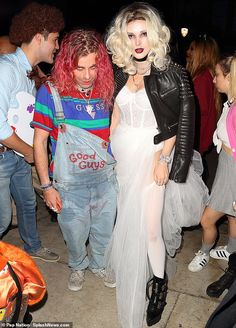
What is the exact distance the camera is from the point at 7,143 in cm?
271

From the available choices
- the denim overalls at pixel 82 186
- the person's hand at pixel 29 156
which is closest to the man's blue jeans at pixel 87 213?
the denim overalls at pixel 82 186

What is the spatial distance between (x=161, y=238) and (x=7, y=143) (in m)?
1.36

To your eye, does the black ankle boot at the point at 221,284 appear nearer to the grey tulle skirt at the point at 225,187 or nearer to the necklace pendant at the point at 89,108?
the grey tulle skirt at the point at 225,187

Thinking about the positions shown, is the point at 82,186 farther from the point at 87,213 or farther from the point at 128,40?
the point at 128,40

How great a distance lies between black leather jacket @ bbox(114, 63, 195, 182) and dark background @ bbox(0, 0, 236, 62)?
9.41 metres

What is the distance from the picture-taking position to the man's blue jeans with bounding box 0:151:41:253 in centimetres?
292

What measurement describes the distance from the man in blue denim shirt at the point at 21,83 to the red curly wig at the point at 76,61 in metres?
0.36

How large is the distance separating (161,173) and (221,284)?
121 cm

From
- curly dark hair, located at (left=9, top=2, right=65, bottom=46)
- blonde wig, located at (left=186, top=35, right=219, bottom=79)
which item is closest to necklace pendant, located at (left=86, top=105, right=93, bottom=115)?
curly dark hair, located at (left=9, top=2, right=65, bottom=46)

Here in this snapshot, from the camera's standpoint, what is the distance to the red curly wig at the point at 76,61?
2412 mm

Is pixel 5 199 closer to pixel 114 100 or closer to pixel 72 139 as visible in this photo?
pixel 72 139

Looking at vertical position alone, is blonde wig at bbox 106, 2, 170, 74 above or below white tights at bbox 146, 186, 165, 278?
above

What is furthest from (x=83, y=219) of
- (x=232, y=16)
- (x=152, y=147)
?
(x=232, y=16)

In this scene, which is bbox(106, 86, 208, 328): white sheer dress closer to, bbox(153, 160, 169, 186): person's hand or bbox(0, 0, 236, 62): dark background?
bbox(153, 160, 169, 186): person's hand
